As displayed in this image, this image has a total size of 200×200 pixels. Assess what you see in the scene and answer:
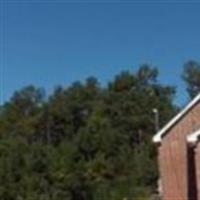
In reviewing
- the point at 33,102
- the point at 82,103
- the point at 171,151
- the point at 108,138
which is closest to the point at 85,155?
the point at 108,138

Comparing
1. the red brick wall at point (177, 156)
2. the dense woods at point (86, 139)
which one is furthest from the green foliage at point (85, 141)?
the red brick wall at point (177, 156)

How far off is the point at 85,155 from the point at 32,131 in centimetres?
1357

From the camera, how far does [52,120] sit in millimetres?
116062

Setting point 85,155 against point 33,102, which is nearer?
point 85,155

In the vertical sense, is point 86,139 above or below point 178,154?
above

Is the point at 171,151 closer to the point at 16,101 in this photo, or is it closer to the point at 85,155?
the point at 85,155

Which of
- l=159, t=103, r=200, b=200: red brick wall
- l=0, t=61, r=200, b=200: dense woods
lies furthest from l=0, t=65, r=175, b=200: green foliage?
l=159, t=103, r=200, b=200: red brick wall

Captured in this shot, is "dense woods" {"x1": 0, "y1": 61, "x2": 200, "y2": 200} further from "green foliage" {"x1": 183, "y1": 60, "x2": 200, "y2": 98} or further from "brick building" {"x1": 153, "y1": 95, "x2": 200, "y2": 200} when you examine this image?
"brick building" {"x1": 153, "y1": 95, "x2": 200, "y2": 200}

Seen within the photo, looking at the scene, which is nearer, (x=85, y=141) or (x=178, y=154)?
(x=178, y=154)

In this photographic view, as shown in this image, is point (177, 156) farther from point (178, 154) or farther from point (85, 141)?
point (85, 141)

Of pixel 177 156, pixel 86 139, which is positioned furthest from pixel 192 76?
pixel 177 156

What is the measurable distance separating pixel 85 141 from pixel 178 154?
72426 mm

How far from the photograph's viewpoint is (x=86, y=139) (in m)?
104

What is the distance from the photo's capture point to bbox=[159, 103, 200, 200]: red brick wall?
31.8 metres
